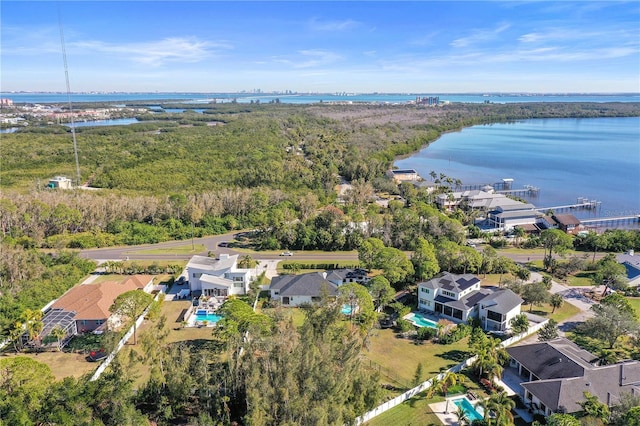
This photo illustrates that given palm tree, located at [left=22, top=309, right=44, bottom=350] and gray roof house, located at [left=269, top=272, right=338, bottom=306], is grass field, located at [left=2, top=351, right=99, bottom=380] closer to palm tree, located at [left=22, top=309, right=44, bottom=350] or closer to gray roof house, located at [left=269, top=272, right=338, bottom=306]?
palm tree, located at [left=22, top=309, right=44, bottom=350]

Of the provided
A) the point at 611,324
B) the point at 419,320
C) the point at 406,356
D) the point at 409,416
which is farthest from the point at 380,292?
the point at 611,324

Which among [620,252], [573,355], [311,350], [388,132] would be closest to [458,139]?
[388,132]

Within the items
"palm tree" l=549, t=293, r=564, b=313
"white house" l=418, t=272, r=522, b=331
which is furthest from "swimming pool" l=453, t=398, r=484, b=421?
→ "palm tree" l=549, t=293, r=564, b=313

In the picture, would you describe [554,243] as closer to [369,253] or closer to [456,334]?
[369,253]

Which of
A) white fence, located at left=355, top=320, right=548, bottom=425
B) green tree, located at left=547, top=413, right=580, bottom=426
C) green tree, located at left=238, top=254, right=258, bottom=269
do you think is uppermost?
green tree, located at left=547, top=413, right=580, bottom=426

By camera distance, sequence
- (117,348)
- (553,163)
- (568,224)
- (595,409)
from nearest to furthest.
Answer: (595,409) < (117,348) < (568,224) < (553,163)

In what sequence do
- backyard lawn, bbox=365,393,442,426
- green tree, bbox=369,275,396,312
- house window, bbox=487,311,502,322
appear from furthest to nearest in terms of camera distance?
green tree, bbox=369,275,396,312 < house window, bbox=487,311,502,322 < backyard lawn, bbox=365,393,442,426

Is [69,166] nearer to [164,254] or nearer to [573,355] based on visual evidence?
[164,254]
